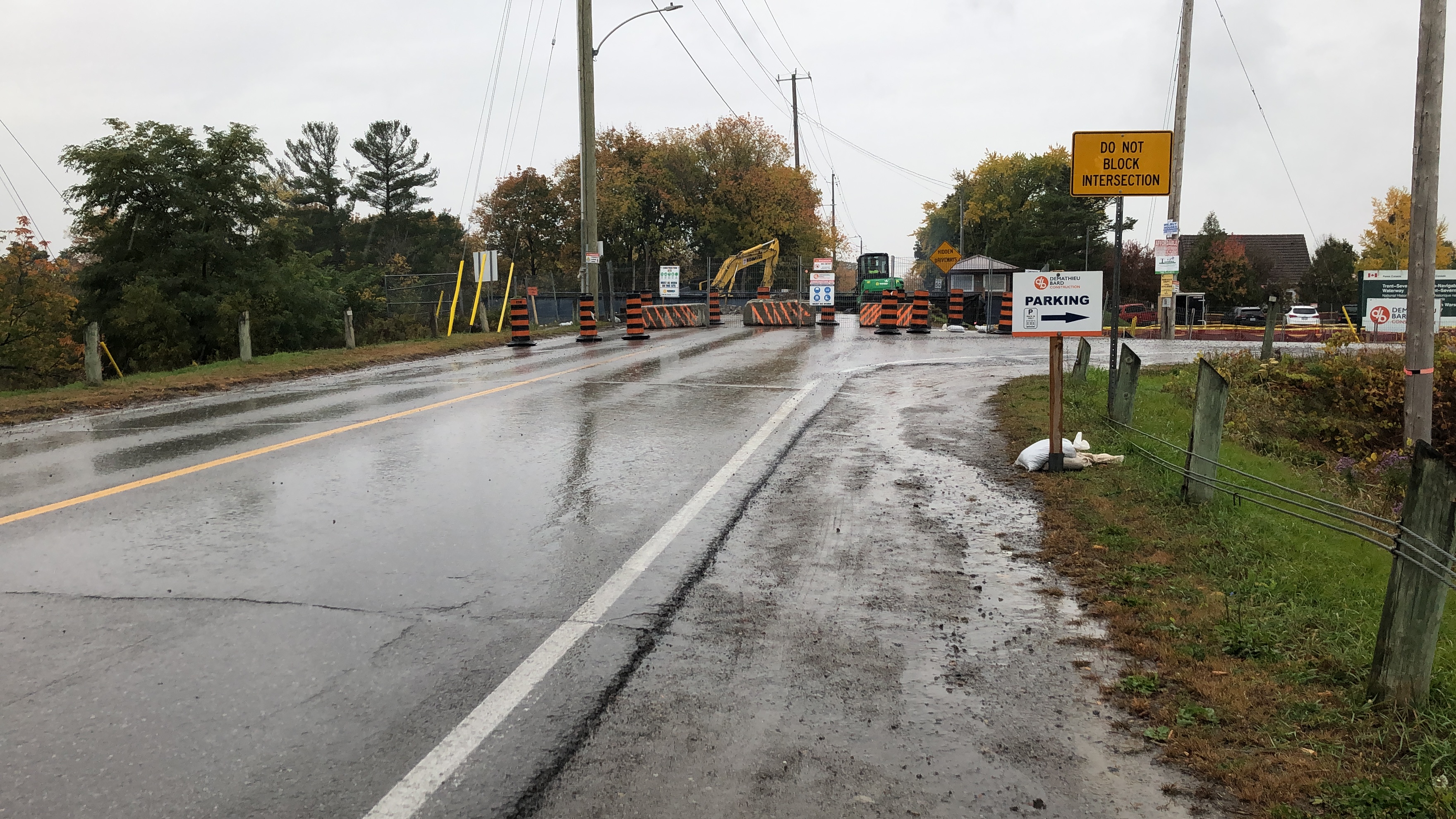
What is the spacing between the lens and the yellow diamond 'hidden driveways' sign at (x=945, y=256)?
126 feet

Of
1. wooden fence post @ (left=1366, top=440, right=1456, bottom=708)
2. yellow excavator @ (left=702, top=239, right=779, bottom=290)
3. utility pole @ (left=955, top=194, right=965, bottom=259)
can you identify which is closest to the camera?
wooden fence post @ (left=1366, top=440, right=1456, bottom=708)

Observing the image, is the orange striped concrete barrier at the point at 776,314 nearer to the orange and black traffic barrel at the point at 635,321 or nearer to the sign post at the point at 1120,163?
the orange and black traffic barrel at the point at 635,321

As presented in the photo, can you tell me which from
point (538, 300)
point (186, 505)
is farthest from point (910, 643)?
point (538, 300)

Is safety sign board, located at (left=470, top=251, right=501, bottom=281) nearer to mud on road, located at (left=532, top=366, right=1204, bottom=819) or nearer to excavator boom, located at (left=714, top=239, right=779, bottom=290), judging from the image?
excavator boom, located at (left=714, top=239, right=779, bottom=290)

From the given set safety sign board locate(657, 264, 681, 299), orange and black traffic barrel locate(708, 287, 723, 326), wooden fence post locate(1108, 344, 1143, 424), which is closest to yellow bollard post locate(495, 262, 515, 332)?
safety sign board locate(657, 264, 681, 299)

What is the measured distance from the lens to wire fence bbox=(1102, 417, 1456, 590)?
3988 millimetres

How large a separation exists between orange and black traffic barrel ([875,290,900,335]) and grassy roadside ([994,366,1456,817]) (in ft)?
65.8

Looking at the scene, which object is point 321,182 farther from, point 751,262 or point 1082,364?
point 1082,364

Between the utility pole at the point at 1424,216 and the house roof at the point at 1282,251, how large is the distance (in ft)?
208

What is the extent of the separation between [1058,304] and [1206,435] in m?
1.69

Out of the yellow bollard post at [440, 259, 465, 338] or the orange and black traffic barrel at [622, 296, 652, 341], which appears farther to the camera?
the yellow bollard post at [440, 259, 465, 338]

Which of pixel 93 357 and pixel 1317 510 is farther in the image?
pixel 93 357

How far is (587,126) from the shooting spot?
29.2 meters

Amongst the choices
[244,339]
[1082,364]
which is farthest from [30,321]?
[1082,364]
